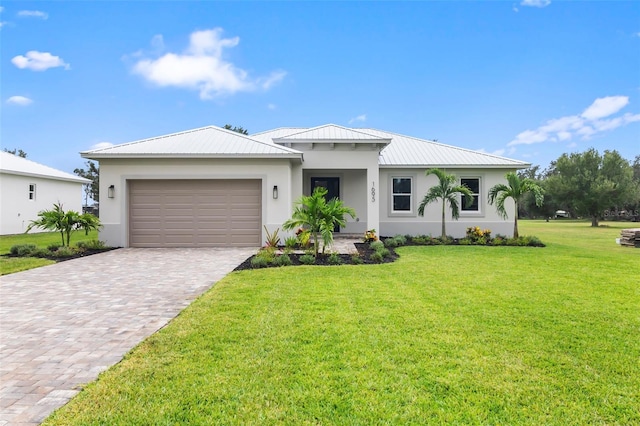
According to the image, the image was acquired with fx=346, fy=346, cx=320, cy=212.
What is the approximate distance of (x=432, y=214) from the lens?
15523 mm

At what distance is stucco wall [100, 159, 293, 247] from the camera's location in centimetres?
1239

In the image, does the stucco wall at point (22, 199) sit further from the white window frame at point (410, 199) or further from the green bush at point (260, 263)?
the white window frame at point (410, 199)

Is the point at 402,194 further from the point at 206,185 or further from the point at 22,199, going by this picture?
the point at 22,199

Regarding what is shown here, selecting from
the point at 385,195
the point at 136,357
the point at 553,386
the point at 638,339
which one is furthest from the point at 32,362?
the point at 385,195

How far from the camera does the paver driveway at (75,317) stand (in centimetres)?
296

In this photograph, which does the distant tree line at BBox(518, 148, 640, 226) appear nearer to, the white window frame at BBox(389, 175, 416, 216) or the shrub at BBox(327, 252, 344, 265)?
the white window frame at BBox(389, 175, 416, 216)

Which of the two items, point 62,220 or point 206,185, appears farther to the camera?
point 206,185

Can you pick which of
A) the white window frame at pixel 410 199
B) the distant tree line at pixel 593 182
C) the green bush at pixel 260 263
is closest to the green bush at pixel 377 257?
the green bush at pixel 260 263

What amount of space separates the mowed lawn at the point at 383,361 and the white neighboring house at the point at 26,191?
18.7 meters

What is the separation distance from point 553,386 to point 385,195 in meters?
12.9

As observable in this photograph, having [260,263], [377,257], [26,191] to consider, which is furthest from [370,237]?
[26,191]

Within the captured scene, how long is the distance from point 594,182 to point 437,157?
2233 centimetres

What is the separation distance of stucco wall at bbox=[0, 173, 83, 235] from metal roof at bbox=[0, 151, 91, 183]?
0.38m

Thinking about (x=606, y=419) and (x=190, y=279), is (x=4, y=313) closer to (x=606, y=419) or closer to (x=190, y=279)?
(x=190, y=279)
